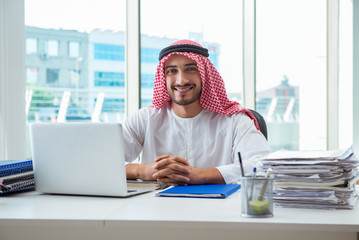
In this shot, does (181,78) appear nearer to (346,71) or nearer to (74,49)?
(74,49)

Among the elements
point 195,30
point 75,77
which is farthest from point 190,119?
point 75,77

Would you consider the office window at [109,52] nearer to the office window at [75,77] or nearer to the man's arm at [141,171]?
the office window at [75,77]

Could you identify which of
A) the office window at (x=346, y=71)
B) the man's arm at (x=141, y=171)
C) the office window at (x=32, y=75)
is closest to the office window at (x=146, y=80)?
the office window at (x=32, y=75)

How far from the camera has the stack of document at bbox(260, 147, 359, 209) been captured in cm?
129

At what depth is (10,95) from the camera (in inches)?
140

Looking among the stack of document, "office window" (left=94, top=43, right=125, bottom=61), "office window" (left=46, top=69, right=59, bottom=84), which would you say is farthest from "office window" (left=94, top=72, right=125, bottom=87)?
the stack of document

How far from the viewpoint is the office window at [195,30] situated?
4.02 meters

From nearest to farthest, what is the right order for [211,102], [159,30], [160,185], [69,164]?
1. [69,164]
2. [160,185]
3. [211,102]
4. [159,30]

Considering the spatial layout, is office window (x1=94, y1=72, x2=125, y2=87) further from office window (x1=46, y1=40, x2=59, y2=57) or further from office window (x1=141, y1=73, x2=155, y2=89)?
office window (x1=46, y1=40, x2=59, y2=57)

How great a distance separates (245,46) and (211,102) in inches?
75.3

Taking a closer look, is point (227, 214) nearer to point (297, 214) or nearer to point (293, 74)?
point (297, 214)

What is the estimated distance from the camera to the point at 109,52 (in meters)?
4.07

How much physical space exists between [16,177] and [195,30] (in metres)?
2.78

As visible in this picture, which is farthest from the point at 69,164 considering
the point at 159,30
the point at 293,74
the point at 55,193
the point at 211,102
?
the point at 293,74
